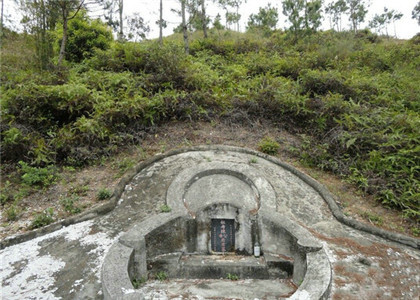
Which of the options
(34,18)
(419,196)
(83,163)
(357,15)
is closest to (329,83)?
(419,196)

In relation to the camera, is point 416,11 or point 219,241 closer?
point 219,241

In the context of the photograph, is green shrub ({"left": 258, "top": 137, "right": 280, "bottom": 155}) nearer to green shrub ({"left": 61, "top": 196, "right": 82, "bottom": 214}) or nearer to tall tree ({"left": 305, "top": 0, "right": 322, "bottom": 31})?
green shrub ({"left": 61, "top": 196, "right": 82, "bottom": 214})

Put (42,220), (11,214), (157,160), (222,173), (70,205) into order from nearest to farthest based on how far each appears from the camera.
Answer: (42,220) → (11,214) → (70,205) → (222,173) → (157,160)

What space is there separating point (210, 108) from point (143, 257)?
20.9 ft

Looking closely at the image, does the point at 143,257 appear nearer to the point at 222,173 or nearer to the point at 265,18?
the point at 222,173

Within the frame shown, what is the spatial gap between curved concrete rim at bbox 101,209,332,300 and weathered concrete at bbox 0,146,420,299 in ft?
0.32

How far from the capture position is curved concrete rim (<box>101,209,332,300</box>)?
13.5 feet

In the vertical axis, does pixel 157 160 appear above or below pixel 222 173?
above

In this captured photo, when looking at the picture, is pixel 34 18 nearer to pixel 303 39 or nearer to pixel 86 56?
pixel 86 56

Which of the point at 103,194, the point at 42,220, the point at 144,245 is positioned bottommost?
the point at 144,245

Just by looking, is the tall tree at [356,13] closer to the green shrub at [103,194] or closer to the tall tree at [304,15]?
the tall tree at [304,15]

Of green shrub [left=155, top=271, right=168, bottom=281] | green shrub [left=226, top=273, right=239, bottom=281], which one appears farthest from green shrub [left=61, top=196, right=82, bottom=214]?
green shrub [left=226, top=273, right=239, bottom=281]

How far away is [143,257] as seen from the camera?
5.26 metres

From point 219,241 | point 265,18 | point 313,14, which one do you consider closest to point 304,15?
point 313,14
